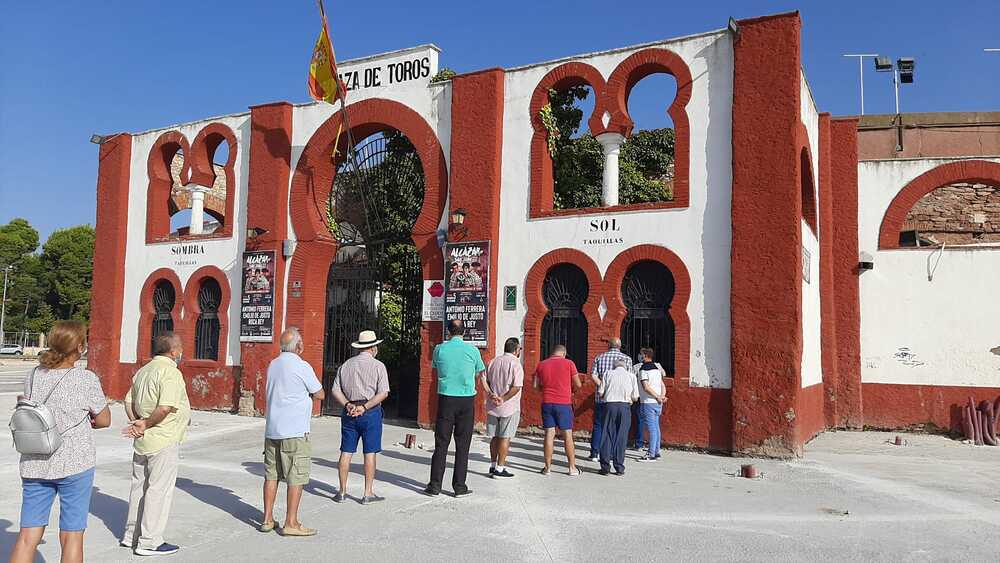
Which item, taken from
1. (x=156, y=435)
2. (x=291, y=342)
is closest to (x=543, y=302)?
(x=291, y=342)

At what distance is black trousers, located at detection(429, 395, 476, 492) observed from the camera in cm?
784

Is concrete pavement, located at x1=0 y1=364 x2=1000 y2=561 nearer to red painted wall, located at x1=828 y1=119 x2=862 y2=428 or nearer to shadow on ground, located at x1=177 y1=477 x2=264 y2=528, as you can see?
shadow on ground, located at x1=177 y1=477 x2=264 y2=528

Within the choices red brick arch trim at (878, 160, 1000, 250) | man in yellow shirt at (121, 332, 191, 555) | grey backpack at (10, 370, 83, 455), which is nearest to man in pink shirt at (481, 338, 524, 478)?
man in yellow shirt at (121, 332, 191, 555)

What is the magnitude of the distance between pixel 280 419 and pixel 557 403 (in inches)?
149

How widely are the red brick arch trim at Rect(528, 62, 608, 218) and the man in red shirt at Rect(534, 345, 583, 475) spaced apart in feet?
14.5

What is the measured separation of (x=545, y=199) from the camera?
1324 centimetres

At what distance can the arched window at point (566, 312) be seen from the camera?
1277 cm

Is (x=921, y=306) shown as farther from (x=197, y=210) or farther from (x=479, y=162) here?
(x=197, y=210)

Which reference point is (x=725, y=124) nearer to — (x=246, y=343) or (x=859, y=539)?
(x=859, y=539)

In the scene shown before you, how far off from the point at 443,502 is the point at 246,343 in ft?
29.6

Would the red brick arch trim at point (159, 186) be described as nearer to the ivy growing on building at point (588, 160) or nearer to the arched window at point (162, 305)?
the arched window at point (162, 305)

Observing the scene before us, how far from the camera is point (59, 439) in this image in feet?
15.1

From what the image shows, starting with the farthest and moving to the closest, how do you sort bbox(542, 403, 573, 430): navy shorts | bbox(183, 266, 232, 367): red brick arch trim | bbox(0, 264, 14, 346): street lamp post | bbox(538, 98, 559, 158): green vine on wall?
bbox(0, 264, 14, 346): street lamp post → bbox(183, 266, 232, 367): red brick arch trim → bbox(538, 98, 559, 158): green vine on wall → bbox(542, 403, 573, 430): navy shorts

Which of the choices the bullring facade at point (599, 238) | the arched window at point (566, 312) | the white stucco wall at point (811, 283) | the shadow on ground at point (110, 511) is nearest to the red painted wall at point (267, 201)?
the bullring facade at point (599, 238)
